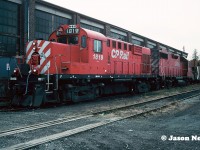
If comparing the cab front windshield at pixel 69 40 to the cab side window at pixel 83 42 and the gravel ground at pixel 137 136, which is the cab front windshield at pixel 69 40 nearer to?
the cab side window at pixel 83 42

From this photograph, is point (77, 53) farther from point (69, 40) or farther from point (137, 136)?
point (137, 136)

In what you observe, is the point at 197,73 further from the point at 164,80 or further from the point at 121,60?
the point at 121,60

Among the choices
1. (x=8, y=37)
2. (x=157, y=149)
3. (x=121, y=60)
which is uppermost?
(x=8, y=37)

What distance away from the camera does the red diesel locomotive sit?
1065cm

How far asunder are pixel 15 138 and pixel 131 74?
41.2ft

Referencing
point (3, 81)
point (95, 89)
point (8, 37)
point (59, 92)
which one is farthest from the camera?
point (8, 37)

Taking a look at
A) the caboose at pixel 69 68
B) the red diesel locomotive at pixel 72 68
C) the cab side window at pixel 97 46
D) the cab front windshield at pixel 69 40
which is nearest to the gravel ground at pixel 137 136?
the caboose at pixel 69 68

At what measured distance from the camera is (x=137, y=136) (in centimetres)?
583

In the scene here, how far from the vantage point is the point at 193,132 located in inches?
245

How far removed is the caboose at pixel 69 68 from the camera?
10633mm

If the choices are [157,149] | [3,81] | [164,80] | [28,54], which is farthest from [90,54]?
[164,80]

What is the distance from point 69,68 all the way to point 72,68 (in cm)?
20

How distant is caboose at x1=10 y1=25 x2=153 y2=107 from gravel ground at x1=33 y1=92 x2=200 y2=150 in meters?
4.39

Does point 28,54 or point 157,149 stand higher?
point 28,54
